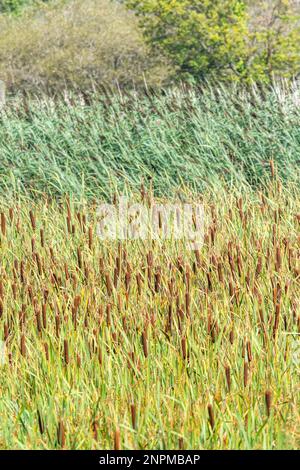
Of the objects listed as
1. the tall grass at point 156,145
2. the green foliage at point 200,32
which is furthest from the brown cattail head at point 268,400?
the green foliage at point 200,32

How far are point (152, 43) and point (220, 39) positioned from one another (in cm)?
240

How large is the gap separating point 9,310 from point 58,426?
1397mm

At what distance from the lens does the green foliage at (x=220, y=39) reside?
21062 mm

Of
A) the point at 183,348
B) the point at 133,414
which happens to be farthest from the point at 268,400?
the point at 183,348

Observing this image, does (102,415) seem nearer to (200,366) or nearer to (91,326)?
(200,366)

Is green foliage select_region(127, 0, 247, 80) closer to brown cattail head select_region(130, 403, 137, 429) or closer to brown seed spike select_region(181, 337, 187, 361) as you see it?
brown seed spike select_region(181, 337, 187, 361)

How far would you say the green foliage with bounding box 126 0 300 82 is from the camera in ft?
69.1

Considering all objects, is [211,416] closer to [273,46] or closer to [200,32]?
[200,32]

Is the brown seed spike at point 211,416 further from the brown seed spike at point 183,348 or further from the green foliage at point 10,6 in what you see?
the green foliage at point 10,6
